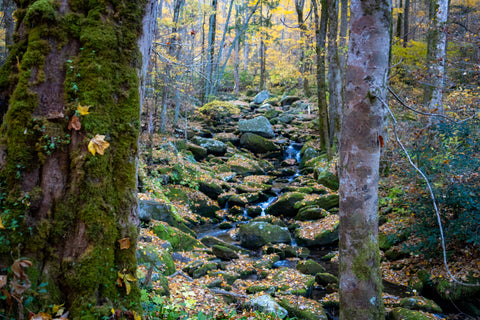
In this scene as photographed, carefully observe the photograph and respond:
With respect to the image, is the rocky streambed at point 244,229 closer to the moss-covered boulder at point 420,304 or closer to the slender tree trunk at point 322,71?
the moss-covered boulder at point 420,304

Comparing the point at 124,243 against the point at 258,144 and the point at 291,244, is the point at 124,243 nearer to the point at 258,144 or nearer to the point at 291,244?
the point at 291,244

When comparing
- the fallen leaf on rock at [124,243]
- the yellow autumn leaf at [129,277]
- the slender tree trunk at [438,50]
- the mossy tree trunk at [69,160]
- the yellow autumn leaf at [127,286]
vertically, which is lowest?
the yellow autumn leaf at [127,286]

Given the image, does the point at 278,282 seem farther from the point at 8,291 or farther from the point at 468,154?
the point at 8,291

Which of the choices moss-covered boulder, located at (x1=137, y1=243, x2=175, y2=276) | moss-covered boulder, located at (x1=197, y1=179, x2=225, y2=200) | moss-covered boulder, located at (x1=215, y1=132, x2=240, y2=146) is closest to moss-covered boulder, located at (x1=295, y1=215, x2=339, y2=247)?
moss-covered boulder, located at (x1=197, y1=179, x2=225, y2=200)

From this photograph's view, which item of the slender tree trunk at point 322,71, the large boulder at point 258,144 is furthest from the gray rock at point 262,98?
the slender tree trunk at point 322,71

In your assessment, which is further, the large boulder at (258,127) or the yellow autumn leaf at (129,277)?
the large boulder at (258,127)

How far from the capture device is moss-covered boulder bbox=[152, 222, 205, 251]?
7.35m

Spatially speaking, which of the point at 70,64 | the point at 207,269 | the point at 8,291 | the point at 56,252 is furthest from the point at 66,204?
the point at 207,269

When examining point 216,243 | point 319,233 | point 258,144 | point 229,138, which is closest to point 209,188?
point 216,243

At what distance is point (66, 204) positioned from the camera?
7.63ft

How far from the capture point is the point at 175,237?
7.60 m

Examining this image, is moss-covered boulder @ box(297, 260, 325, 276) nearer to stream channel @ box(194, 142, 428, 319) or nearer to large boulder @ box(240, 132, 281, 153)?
stream channel @ box(194, 142, 428, 319)

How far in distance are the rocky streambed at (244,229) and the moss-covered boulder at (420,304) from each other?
16mm

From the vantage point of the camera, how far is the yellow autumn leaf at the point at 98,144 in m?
2.38
